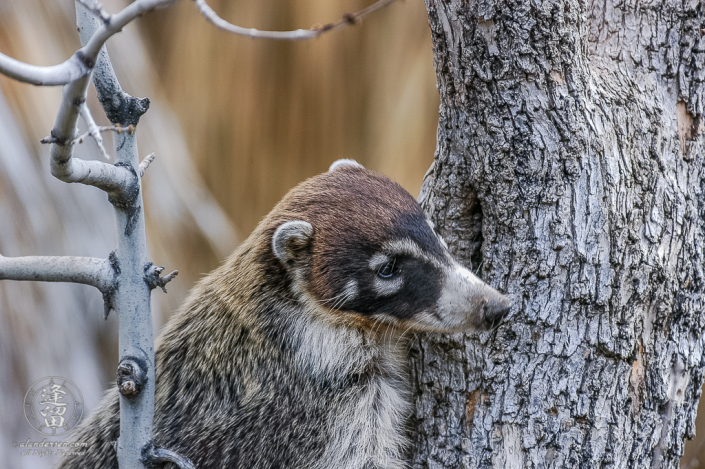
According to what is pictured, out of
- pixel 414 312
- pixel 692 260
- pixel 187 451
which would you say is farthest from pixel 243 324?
pixel 692 260

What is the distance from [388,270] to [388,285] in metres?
0.08

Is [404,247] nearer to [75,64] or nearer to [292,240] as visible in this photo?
[292,240]

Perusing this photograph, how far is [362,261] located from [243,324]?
0.82 meters

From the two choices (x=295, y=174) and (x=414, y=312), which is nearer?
(x=414, y=312)

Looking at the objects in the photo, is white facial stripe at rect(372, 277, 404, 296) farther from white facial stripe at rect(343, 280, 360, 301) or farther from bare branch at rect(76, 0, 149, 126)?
bare branch at rect(76, 0, 149, 126)

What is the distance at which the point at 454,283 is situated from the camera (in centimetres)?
303

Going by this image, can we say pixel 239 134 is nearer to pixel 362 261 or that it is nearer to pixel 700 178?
pixel 362 261

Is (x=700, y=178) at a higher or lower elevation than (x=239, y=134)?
lower

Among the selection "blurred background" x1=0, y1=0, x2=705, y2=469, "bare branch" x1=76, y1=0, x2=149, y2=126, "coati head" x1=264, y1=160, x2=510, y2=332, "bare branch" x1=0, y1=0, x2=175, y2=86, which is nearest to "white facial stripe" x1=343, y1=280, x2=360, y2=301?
"coati head" x1=264, y1=160, x2=510, y2=332

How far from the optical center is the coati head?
120 inches

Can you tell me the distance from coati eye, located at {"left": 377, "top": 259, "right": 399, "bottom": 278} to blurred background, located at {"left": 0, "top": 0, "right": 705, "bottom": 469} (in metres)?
2.86

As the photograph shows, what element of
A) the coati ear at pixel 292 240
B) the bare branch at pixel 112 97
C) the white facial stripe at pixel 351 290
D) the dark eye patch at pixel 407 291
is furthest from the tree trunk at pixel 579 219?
the bare branch at pixel 112 97
